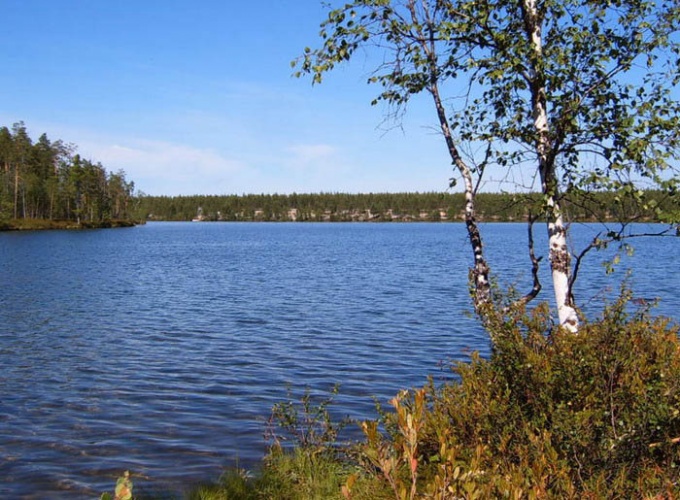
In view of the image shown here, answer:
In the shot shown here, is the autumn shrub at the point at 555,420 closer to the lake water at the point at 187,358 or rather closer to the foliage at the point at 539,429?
the foliage at the point at 539,429

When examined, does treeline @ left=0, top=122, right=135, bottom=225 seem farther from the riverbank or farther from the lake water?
the lake water

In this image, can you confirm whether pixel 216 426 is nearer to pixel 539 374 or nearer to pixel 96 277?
pixel 539 374

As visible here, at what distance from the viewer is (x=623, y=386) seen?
589 cm

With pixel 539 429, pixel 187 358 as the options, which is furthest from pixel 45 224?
pixel 539 429

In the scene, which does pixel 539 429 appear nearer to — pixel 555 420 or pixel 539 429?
pixel 539 429


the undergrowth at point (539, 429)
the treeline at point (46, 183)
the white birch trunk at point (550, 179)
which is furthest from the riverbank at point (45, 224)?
the undergrowth at point (539, 429)

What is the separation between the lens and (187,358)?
18125 mm

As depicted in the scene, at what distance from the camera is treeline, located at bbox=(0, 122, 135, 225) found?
432 ft

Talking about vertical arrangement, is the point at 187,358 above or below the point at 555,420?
below

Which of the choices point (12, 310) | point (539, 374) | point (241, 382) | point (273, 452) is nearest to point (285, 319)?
point (241, 382)

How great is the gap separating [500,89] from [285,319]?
59.8ft

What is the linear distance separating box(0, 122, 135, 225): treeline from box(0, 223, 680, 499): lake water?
341ft

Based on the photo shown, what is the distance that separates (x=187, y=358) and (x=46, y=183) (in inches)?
5409

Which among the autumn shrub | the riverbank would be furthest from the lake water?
the riverbank
